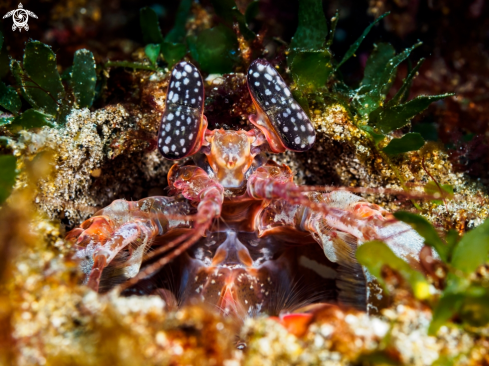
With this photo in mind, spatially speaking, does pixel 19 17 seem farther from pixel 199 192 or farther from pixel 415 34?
pixel 415 34

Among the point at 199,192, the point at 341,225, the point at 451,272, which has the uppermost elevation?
the point at 199,192

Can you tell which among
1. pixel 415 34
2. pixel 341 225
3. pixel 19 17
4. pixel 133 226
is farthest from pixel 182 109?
pixel 415 34

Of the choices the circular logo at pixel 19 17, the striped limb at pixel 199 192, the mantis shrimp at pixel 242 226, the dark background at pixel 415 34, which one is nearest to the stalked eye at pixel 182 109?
the mantis shrimp at pixel 242 226

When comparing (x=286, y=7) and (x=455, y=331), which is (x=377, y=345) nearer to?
(x=455, y=331)

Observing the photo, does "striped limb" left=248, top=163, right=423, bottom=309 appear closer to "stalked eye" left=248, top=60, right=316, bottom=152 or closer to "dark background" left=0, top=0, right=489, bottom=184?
"stalked eye" left=248, top=60, right=316, bottom=152

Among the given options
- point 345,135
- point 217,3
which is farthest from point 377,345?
point 217,3

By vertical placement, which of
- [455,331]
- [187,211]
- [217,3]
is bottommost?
[455,331]
